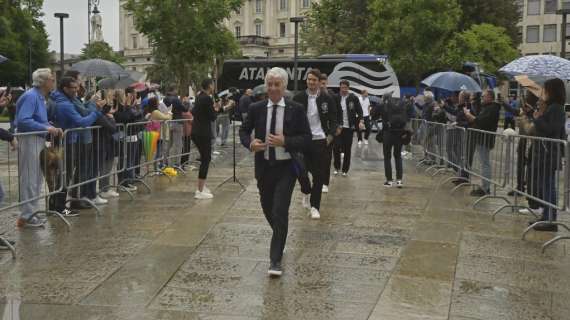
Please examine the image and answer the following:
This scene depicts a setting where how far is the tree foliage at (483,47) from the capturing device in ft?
129

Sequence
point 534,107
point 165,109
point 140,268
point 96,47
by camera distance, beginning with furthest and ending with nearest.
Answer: point 96,47 < point 165,109 < point 534,107 < point 140,268

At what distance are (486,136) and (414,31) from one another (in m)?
27.2

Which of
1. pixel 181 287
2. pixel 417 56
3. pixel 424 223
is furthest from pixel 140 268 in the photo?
pixel 417 56

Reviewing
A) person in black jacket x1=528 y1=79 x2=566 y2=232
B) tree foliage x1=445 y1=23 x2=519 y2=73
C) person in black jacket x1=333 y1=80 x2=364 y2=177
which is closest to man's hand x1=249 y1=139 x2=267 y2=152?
person in black jacket x1=528 y1=79 x2=566 y2=232

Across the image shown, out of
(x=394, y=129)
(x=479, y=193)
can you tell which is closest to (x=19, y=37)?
(x=394, y=129)

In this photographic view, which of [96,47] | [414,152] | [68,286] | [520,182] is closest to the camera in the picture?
[68,286]

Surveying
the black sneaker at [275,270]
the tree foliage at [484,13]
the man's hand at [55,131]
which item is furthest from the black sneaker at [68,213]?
the tree foliage at [484,13]

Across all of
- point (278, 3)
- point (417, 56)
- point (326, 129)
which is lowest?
point (326, 129)

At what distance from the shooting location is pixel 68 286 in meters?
5.46

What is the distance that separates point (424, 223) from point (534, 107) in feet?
8.87

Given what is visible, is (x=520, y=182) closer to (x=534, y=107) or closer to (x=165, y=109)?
(x=534, y=107)

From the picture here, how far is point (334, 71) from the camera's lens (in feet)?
96.8

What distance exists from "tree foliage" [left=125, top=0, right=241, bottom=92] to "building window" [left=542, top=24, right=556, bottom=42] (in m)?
64.1

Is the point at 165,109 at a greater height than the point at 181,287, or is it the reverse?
the point at 165,109
